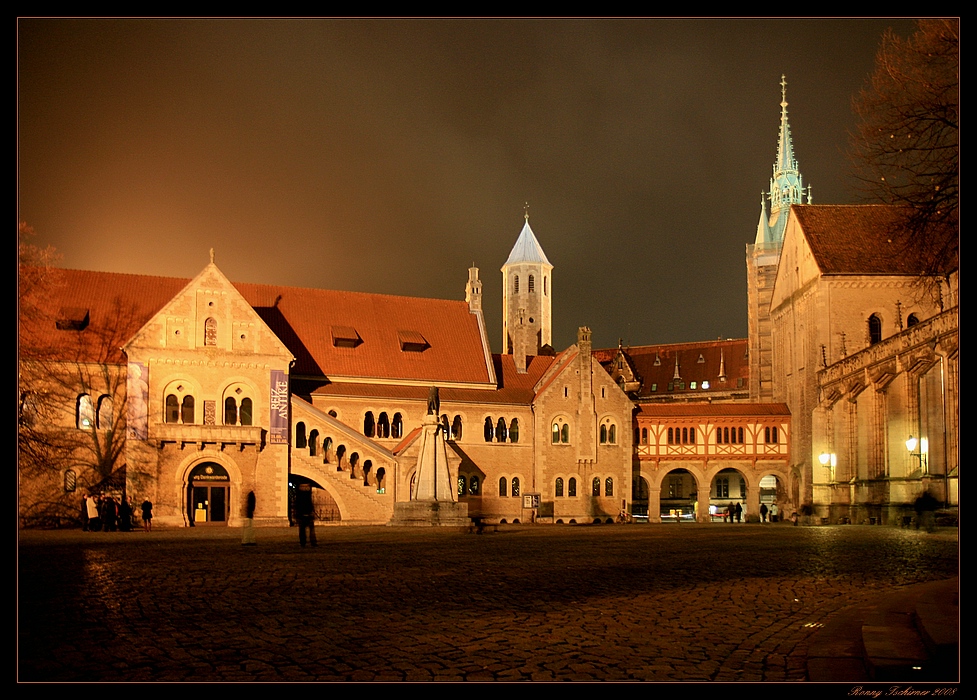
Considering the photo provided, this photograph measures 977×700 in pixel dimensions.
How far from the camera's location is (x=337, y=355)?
212ft

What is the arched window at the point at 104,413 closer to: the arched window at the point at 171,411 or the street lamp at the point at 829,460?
the arched window at the point at 171,411

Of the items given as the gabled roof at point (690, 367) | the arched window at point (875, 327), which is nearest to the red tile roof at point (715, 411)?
the arched window at point (875, 327)

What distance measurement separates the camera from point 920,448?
4697cm

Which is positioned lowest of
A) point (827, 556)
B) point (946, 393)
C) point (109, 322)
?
point (827, 556)

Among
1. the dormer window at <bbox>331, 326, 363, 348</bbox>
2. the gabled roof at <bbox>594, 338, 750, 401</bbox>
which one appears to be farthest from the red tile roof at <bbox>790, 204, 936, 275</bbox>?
the gabled roof at <bbox>594, 338, 750, 401</bbox>

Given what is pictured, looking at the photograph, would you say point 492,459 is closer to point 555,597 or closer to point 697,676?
point 555,597

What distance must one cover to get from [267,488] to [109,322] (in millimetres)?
13207

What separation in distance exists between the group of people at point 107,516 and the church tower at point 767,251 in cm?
5425

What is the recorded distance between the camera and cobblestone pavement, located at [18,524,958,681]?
9.80 meters

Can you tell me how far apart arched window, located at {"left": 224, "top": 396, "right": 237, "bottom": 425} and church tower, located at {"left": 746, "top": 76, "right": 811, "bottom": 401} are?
4632 centimetres

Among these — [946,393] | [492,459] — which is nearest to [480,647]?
[946,393]

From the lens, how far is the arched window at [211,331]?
5400cm

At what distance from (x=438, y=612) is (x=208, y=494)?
43.0 metres

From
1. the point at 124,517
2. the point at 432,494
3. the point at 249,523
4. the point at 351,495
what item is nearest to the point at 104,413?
the point at 124,517
